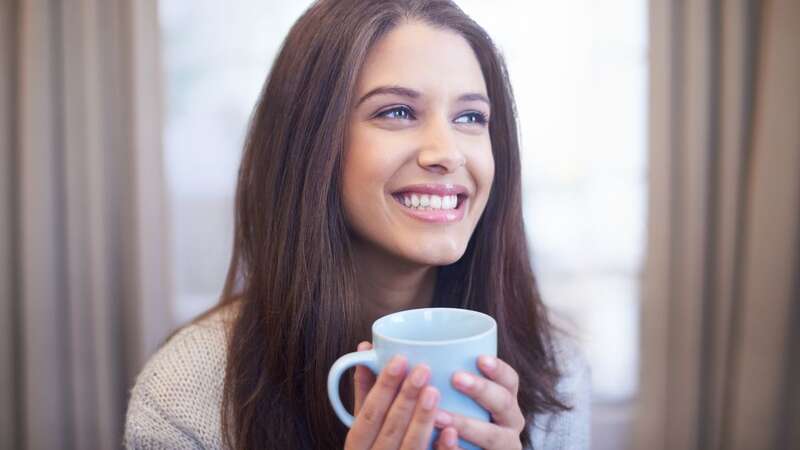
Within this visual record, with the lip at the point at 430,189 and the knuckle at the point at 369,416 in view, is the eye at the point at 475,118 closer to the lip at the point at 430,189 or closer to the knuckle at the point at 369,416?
the lip at the point at 430,189

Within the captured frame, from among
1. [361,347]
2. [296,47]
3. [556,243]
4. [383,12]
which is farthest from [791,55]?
[361,347]

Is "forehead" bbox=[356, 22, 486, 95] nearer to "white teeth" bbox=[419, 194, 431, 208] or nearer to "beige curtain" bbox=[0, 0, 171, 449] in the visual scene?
"white teeth" bbox=[419, 194, 431, 208]

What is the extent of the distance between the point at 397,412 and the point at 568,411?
57 cm

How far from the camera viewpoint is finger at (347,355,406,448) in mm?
468

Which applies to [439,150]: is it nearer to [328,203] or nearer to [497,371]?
[328,203]

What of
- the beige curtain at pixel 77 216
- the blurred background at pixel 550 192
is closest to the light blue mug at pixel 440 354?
the blurred background at pixel 550 192

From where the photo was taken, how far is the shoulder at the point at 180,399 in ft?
2.40

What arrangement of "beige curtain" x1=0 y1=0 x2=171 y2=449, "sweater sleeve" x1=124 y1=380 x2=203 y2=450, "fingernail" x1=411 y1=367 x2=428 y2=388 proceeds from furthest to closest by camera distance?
"beige curtain" x1=0 y1=0 x2=171 y2=449 < "sweater sleeve" x1=124 y1=380 x2=203 y2=450 < "fingernail" x1=411 y1=367 x2=428 y2=388

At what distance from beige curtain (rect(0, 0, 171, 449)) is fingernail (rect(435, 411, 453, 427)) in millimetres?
1274

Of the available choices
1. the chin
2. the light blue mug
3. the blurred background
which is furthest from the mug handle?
the blurred background

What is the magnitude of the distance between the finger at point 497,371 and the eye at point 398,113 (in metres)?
0.40

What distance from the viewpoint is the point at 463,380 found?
473 mm

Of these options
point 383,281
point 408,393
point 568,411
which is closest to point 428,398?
point 408,393

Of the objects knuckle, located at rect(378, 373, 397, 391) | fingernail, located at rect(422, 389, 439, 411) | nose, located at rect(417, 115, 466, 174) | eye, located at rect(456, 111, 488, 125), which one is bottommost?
fingernail, located at rect(422, 389, 439, 411)
